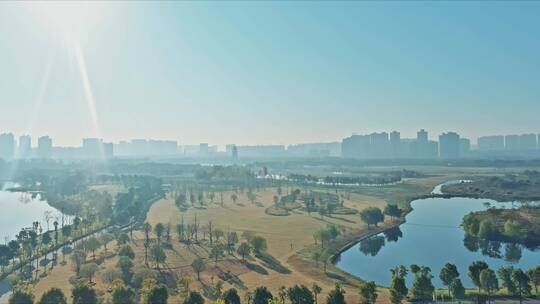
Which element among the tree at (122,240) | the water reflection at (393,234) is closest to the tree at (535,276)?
the water reflection at (393,234)

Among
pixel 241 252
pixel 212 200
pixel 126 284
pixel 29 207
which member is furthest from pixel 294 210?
pixel 29 207

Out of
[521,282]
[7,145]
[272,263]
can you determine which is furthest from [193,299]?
[7,145]

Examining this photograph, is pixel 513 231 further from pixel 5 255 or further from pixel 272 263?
pixel 5 255

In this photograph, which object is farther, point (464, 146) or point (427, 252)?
point (464, 146)

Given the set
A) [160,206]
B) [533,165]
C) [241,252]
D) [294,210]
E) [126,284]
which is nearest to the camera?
[126,284]

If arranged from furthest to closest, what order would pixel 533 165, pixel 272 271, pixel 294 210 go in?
pixel 533 165, pixel 294 210, pixel 272 271

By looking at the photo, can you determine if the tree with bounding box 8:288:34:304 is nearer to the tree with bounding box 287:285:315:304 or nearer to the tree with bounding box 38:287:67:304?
the tree with bounding box 38:287:67:304

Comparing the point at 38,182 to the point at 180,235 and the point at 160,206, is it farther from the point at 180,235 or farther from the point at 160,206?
the point at 180,235
